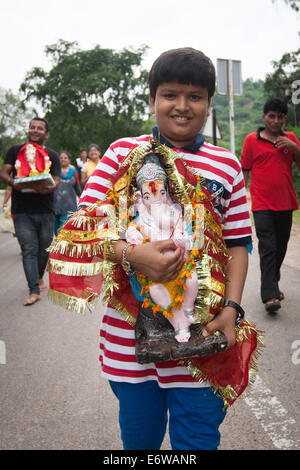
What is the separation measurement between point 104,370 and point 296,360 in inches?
93.9

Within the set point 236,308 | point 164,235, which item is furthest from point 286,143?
point 164,235

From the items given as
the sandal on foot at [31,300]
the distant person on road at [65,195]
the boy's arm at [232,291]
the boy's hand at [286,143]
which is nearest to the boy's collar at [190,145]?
the boy's arm at [232,291]

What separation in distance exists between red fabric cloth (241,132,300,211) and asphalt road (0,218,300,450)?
3.79 ft

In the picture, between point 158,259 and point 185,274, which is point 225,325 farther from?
point 158,259

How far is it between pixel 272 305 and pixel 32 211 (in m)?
3.03

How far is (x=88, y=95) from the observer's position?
35375mm

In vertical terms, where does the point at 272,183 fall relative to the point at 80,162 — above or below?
above

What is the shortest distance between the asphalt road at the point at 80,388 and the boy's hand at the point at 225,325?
51.6 inches

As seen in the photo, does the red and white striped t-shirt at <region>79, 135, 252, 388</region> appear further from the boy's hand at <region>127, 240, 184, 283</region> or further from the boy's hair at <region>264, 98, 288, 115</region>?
the boy's hair at <region>264, 98, 288, 115</region>

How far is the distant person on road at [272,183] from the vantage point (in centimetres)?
482

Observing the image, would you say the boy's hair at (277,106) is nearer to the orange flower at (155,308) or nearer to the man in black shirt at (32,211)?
the man in black shirt at (32,211)

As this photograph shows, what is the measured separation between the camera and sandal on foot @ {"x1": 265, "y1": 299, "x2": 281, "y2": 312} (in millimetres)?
4594

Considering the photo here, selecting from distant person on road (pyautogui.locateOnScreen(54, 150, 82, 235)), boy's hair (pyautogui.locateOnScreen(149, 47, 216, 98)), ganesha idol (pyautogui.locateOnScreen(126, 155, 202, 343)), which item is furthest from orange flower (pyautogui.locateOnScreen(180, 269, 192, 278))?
distant person on road (pyautogui.locateOnScreen(54, 150, 82, 235))
